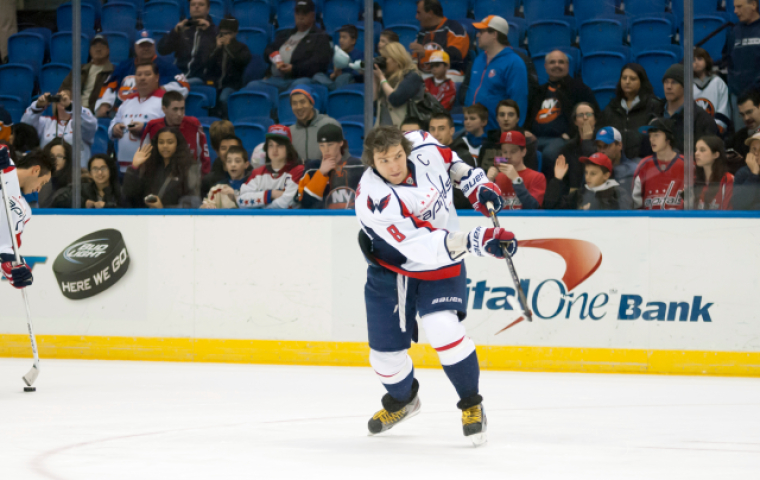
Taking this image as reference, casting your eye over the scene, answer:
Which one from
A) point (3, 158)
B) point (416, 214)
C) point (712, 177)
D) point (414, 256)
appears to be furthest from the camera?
point (712, 177)

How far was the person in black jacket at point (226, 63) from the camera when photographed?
236 inches

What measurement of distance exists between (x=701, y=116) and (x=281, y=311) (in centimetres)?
269

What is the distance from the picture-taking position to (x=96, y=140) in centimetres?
619

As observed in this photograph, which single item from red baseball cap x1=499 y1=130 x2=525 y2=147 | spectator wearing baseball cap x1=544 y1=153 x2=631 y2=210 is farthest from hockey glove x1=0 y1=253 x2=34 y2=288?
spectator wearing baseball cap x1=544 y1=153 x2=631 y2=210

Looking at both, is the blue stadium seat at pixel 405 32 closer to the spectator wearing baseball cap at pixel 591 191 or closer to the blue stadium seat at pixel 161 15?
the spectator wearing baseball cap at pixel 591 191

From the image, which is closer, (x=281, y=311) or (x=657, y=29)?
(x=657, y=29)

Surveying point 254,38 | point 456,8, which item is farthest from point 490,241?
point 254,38

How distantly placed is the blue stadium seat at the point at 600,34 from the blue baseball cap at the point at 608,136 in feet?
1.67

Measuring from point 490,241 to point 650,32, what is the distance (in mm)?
2874

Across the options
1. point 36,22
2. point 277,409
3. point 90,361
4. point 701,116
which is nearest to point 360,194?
point 277,409

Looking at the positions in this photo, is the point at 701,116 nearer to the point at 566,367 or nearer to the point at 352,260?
the point at 566,367

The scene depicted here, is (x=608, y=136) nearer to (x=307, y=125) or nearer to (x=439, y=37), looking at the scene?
(x=439, y=37)

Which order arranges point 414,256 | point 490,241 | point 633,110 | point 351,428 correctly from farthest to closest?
point 633,110, point 351,428, point 414,256, point 490,241

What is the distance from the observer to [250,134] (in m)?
5.89
